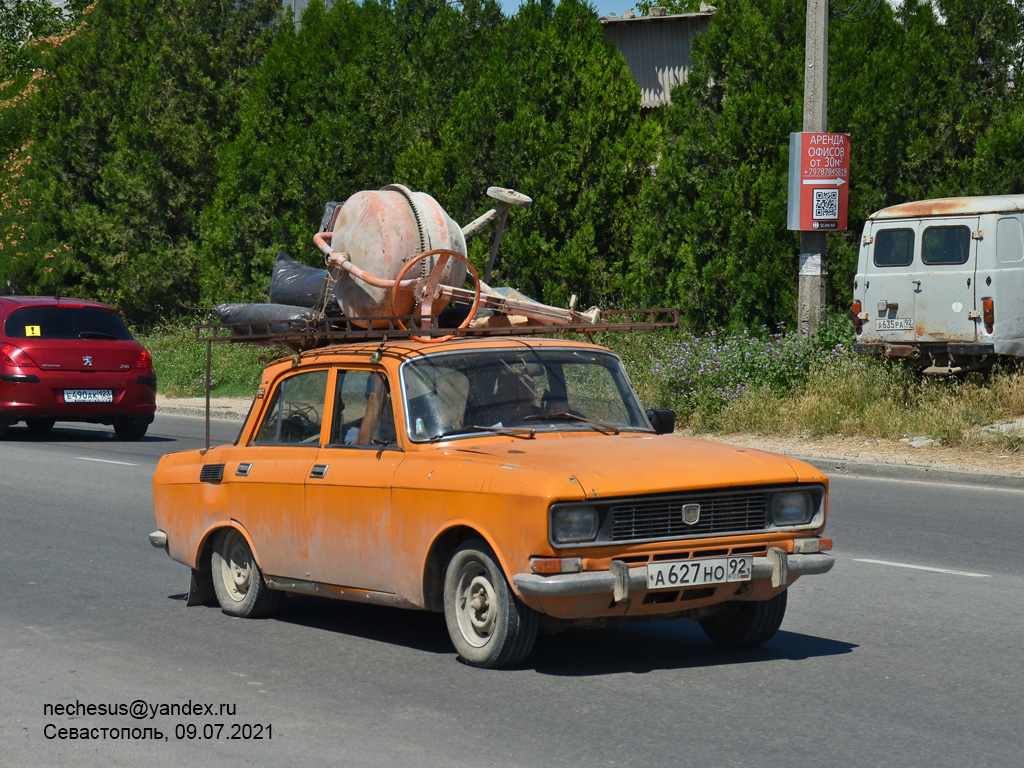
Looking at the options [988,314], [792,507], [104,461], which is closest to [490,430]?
[792,507]

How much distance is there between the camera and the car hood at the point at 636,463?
6263mm

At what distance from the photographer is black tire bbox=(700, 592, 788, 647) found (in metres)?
7.00

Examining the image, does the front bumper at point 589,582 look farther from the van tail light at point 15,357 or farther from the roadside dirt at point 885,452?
the van tail light at point 15,357

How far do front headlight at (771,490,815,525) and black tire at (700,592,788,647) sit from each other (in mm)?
385

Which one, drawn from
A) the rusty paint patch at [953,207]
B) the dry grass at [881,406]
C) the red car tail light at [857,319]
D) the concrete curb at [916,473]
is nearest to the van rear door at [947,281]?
the rusty paint patch at [953,207]

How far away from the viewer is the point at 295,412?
7977mm

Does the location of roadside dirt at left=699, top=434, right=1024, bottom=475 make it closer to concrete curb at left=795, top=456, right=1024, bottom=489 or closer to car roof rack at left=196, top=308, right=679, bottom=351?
concrete curb at left=795, top=456, right=1024, bottom=489

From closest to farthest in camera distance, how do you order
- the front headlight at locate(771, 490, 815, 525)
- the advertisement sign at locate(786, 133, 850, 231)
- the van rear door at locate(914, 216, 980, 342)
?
1. the front headlight at locate(771, 490, 815, 525)
2. the van rear door at locate(914, 216, 980, 342)
3. the advertisement sign at locate(786, 133, 850, 231)

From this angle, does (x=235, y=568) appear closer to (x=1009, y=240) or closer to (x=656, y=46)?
(x=1009, y=240)

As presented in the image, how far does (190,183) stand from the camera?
36031 mm

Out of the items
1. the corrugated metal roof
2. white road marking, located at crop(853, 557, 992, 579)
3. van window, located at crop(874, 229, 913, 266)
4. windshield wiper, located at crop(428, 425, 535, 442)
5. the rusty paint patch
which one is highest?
the corrugated metal roof

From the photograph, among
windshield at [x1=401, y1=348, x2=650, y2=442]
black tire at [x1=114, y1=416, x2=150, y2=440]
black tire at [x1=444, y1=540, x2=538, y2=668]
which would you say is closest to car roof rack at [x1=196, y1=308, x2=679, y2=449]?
windshield at [x1=401, y1=348, x2=650, y2=442]

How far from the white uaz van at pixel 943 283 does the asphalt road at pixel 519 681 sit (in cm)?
913

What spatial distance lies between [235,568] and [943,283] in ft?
43.9
